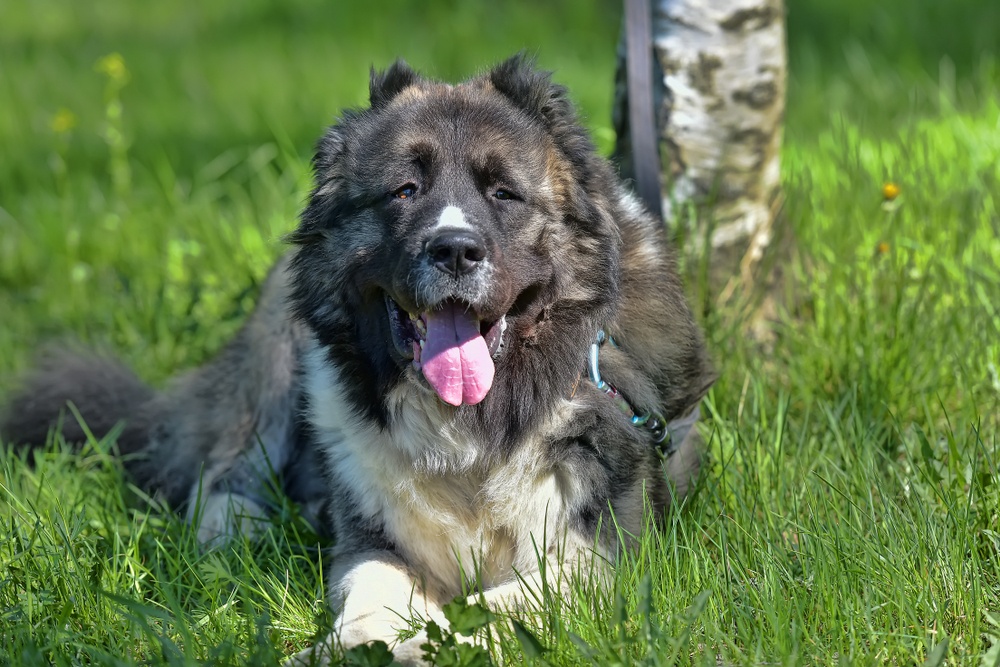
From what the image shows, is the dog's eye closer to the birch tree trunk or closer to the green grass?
the green grass

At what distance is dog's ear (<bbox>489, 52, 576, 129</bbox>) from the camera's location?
9.58ft

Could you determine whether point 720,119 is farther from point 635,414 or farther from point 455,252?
point 455,252

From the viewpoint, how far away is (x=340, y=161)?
2.92 m

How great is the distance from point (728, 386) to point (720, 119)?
106cm

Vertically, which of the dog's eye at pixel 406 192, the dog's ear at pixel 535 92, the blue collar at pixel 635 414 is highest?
the dog's ear at pixel 535 92

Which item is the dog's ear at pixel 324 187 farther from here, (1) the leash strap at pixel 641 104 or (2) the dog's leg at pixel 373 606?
(1) the leash strap at pixel 641 104

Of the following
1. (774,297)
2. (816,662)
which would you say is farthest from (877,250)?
(816,662)

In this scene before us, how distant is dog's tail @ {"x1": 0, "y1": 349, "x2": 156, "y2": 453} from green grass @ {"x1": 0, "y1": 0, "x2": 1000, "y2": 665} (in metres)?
0.15

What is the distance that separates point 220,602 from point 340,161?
1.27 meters

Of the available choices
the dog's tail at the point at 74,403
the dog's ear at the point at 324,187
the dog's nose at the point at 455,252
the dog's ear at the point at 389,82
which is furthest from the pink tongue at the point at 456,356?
the dog's tail at the point at 74,403

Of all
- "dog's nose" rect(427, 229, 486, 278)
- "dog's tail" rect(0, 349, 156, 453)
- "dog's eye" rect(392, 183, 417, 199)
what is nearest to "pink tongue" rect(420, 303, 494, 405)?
"dog's nose" rect(427, 229, 486, 278)

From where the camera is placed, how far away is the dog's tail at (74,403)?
157 inches

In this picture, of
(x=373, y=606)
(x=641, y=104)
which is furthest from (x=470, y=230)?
(x=641, y=104)

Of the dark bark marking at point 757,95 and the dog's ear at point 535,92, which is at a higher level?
the dog's ear at point 535,92
